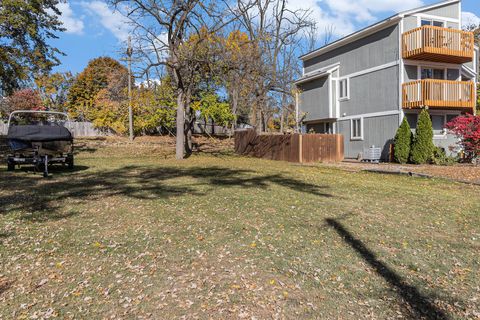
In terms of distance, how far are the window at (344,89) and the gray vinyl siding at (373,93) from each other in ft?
0.75

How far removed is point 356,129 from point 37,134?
17017 millimetres

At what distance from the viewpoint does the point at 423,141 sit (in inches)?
681

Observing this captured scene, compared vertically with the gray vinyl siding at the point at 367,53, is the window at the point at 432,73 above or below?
below

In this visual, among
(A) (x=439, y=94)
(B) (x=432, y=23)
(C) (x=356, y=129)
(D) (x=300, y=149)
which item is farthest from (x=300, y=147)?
(B) (x=432, y=23)

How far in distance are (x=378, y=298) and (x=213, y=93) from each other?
22.4 meters

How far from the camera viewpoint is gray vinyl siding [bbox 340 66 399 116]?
766 inches

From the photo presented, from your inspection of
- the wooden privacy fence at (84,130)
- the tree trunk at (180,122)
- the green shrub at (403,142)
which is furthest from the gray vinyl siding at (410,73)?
the wooden privacy fence at (84,130)

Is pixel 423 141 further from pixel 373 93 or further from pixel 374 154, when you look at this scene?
pixel 373 93

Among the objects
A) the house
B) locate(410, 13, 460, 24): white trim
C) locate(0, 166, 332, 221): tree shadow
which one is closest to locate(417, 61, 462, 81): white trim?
the house

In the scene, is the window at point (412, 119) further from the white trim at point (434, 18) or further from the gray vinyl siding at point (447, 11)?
the gray vinyl siding at point (447, 11)

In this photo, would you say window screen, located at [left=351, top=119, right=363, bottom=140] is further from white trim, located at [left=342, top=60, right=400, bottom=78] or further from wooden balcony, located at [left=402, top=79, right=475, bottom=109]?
wooden balcony, located at [left=402, top=79, right=475, bottom=109]

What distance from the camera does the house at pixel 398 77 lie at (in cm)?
1839

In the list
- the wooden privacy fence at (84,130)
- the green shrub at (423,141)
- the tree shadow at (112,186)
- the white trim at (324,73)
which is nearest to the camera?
the tree shadow at (112,186)

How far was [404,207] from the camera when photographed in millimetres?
7379
